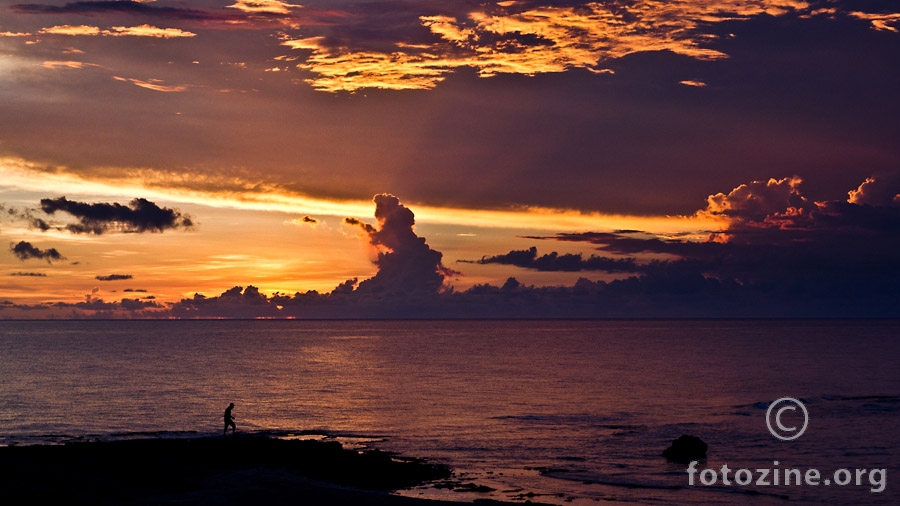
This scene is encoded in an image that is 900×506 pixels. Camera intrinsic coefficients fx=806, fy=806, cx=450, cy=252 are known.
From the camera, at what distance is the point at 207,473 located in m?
45.0

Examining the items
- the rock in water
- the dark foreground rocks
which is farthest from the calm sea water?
the dark foreground rocks

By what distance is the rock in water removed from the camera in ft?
177

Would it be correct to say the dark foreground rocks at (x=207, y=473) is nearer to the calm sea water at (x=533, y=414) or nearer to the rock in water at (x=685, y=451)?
the calm sea water at (x=533, y=414)

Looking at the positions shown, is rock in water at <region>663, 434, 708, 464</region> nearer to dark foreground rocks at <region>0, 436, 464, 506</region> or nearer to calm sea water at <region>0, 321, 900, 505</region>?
calm sea water at <region>0, 321, 900, 505</region>

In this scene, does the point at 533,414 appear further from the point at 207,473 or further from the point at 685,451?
the point at 207,473

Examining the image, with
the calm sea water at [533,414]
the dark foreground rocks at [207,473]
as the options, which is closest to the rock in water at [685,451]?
the calm sea water at [533,414]

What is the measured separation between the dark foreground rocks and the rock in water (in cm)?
1581

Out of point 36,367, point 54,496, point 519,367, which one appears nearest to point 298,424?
point 54,496

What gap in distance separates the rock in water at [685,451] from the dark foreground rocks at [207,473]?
622 inches

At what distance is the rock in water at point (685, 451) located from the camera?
53.9m

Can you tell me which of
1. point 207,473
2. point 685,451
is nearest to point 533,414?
point 685,451

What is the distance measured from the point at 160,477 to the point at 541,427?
34.7 meters

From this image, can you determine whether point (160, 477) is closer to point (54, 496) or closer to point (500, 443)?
point (54, 496)

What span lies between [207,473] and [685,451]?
101 feet
